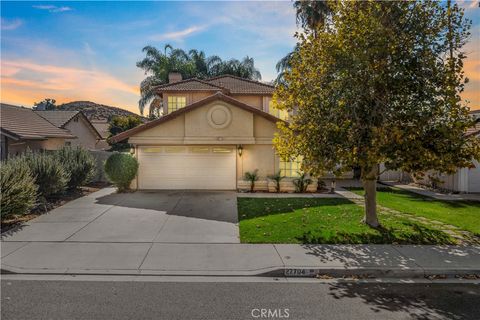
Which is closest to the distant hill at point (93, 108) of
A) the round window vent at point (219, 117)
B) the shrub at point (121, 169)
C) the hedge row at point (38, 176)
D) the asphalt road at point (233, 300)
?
the hedge row at point (38, 176)

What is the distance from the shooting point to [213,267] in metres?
7.01

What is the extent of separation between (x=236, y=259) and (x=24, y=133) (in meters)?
17.7

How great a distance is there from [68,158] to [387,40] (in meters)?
15.5

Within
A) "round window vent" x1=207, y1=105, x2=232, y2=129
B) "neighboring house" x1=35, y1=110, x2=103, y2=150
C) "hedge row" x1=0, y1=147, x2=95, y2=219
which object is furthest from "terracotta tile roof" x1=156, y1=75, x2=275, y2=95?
"neighboring house" x1=35, y1=110, x2=103, y2=150

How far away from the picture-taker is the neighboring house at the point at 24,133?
17.7 metres

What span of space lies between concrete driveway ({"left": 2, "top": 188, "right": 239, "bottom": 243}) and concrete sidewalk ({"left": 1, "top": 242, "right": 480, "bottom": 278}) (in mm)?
611

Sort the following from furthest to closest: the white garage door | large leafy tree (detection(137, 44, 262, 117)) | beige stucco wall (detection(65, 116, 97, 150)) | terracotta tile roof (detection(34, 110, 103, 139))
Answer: large leafy tree (detection(137, 44, 262, 117))
beige stucco wall (detection(65, 116, 97, 150))
terracotta tile roof (detection(34, 110, 103, 139))
the white garage door

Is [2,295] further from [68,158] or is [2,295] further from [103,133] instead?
[103,133]

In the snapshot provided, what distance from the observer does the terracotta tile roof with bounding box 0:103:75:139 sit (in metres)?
18.2

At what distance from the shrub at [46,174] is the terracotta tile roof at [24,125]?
595 cm

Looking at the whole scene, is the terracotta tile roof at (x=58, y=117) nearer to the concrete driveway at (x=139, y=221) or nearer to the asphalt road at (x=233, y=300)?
the concrete driveway at (x=139, y=221)

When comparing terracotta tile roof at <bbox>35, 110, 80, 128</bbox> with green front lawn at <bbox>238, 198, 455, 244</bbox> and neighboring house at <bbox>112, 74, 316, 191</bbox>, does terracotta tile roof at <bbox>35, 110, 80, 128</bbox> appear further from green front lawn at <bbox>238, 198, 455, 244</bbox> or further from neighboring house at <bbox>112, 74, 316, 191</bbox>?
green front lawn at <bbox>238, 198, 455, 244</bbox>

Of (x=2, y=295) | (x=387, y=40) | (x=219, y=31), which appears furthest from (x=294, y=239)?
(x=219, y=31)

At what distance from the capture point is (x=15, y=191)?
33.7 ft
